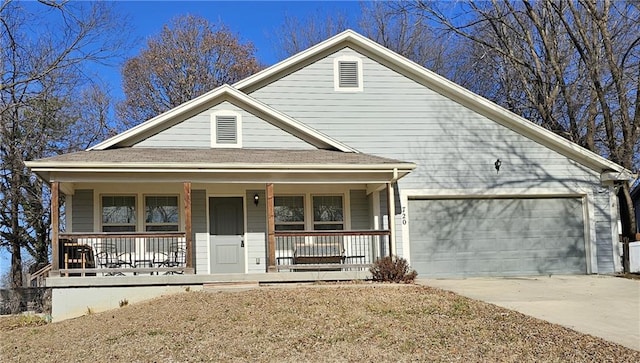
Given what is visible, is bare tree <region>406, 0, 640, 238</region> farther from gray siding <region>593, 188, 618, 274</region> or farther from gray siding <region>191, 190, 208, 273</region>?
gray siding <region>191, 190, 208, 273</region>

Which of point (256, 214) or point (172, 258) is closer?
point (172, 258)

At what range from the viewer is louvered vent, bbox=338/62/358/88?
15633 mm

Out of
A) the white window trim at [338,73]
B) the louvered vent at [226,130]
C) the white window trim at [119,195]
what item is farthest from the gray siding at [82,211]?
the white window trim at [338,73]

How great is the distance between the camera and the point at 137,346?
26.2 feet

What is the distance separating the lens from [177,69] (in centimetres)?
3027

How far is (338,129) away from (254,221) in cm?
311

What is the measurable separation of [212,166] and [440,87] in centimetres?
637

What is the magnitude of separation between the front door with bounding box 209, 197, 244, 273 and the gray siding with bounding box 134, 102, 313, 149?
4.50ft

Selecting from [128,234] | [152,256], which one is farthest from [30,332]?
[152,256]

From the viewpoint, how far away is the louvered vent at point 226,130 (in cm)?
1453

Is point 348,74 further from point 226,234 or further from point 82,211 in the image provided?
point 82,211

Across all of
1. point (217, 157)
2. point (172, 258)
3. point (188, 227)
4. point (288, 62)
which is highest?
point (288, 62)

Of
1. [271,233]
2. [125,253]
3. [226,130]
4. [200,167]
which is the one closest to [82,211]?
[125,253]

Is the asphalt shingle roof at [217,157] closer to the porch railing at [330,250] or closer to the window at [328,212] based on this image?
the window at [328,212]
